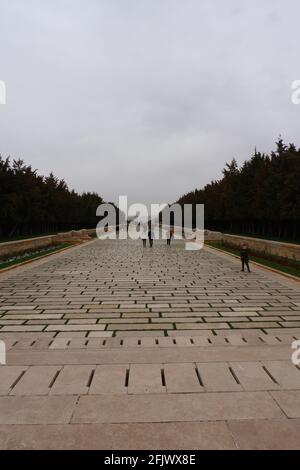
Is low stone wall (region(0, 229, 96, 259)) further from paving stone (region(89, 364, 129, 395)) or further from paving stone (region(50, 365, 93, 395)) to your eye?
paving stone (region(89, 364, 129, 395))

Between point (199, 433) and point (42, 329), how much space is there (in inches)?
177

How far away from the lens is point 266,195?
39219 mm

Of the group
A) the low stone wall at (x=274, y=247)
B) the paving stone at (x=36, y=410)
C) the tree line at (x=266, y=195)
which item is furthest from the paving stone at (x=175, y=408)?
the tree line at (x=266, y=195)

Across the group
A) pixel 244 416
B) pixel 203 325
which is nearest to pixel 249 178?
pixel 203 325

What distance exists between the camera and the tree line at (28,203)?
3452 cm

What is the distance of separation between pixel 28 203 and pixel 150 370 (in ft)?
130

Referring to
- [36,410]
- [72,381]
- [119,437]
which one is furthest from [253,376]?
[36,410]

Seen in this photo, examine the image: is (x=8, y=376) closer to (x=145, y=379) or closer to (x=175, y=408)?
(x=145, y=379)

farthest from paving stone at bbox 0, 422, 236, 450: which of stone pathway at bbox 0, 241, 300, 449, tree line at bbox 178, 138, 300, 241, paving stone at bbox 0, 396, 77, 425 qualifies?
tree line at bbox 178, 138, 300, 241

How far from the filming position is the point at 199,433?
361 centimetres

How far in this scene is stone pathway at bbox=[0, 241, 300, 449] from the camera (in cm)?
365

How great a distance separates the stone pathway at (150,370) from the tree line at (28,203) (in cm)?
2541
